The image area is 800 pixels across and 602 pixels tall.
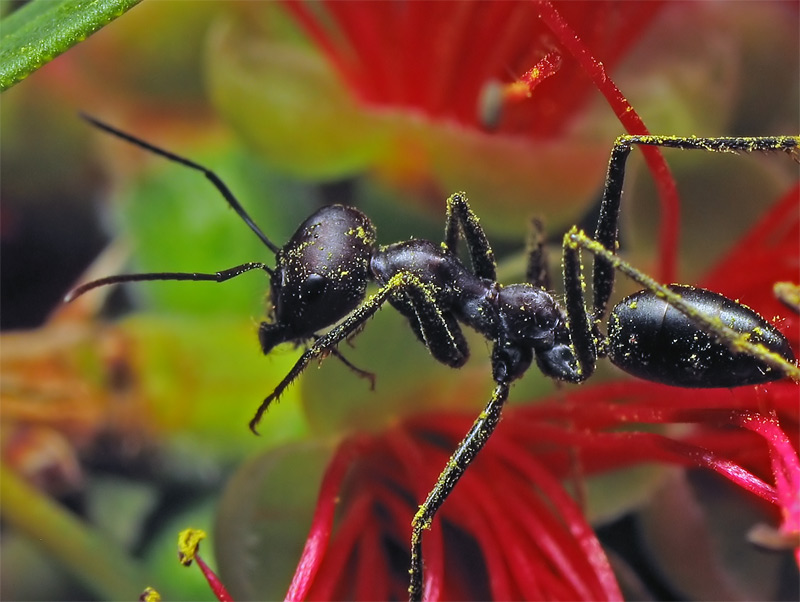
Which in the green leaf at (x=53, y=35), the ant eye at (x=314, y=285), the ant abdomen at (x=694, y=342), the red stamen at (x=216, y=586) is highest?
the green leaf at (x=53, y=35)

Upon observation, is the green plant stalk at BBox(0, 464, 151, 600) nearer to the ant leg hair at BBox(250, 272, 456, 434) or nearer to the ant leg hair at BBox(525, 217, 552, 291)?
the ant leg hair at BBox(250, 272, 456, 434)

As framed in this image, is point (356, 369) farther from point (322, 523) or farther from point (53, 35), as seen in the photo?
point (53, 35)

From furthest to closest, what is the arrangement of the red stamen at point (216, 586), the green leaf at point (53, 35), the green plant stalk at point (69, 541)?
the green plant stalk at point (69, 541) → the red stamen at point (216, 586) → the green leaf at point (53, 35)

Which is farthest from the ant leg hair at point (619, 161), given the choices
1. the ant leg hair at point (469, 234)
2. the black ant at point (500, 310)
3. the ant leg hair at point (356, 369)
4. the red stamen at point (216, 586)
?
the red stamen at point (216, 586)

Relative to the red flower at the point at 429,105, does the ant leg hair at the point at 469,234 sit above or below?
below

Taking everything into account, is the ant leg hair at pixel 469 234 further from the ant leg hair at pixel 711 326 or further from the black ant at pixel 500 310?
the ant leg hair at pixel 711 326

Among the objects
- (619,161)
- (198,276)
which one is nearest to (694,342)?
(619,161)

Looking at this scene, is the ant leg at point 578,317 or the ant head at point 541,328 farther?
the ant head at point 541,328

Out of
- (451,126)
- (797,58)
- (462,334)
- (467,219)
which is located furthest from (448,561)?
(797,58)
